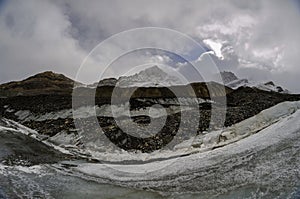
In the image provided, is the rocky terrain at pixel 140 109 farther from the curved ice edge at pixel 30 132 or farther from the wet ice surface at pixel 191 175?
the wet ice surface at pixel 191 175

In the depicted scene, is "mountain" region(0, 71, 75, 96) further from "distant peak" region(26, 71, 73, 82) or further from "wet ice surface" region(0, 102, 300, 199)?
"wet ice surface" region(0, 102, 300, 199)

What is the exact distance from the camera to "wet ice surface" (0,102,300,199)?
1642 centimetres

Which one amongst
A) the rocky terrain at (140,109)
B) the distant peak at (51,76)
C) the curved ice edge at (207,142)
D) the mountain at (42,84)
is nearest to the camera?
the curved ice edge at (207,142)

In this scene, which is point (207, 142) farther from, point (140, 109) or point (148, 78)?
point (148, 78)

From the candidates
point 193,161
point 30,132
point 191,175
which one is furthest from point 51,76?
point 191,175

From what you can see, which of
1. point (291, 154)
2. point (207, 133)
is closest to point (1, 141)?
point (207, 133)

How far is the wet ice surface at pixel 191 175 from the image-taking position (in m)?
16.4

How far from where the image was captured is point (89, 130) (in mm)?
31734

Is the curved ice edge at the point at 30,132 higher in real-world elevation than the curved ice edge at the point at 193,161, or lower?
higher

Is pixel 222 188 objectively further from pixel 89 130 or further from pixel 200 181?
pixel 89 130

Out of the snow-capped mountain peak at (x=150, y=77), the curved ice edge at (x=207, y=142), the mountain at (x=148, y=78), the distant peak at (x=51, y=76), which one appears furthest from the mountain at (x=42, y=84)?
the curved ice edge at (x=207, y=142)

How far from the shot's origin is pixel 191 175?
1933 centimetres

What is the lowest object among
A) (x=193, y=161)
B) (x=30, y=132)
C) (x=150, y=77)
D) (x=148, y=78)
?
(x=193, y=161)

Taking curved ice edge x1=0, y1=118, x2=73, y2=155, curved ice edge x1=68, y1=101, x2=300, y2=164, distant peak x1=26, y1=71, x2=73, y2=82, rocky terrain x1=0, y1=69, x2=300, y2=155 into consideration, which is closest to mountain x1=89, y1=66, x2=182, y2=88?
rocky terrain x1=0, y1=69, x2=300, y2=155
